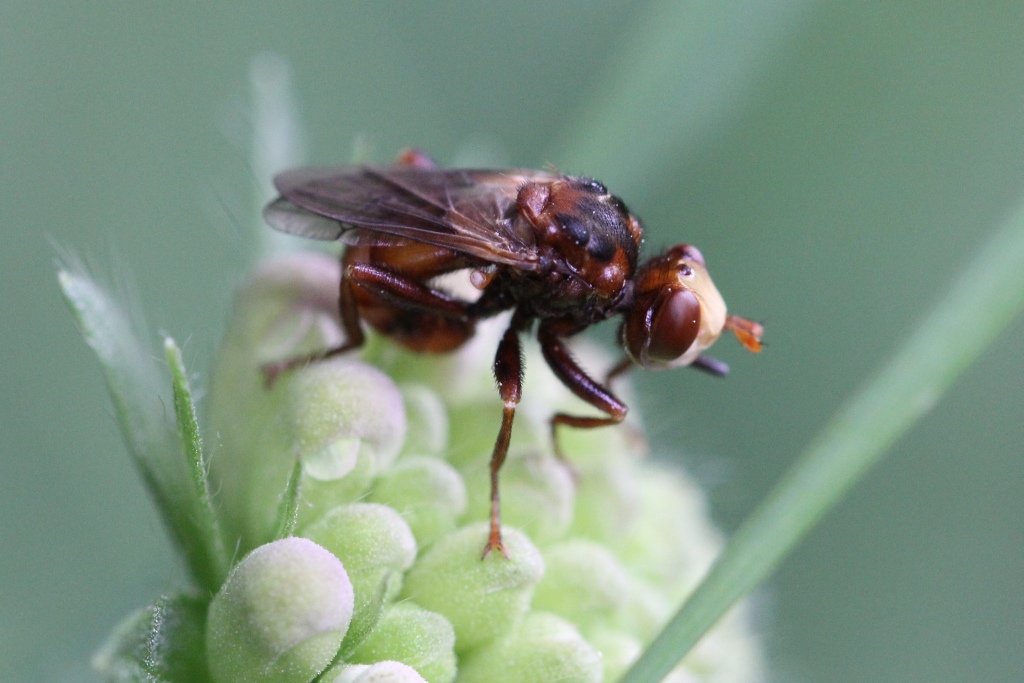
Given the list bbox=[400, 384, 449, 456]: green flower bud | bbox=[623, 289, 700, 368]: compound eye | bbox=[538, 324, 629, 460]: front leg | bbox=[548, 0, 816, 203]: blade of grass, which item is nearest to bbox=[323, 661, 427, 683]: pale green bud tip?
bbox=[400, 384, 449, 456]: green flower bud

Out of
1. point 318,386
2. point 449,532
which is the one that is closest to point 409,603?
point 449,532

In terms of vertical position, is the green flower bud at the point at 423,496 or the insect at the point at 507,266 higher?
the insect at the point at 507,266

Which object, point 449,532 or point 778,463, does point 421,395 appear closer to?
point 449,532

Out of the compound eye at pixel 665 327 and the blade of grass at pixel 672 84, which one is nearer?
the compound eye at pixel 665 327

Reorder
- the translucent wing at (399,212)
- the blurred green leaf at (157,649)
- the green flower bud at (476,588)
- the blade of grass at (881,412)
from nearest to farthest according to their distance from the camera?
1. the blade of grass at (881,412)
2. the blurred green leaf at (157,649)
3. the green flower bud at (476,588)
4. the translucent wing at (399,212)

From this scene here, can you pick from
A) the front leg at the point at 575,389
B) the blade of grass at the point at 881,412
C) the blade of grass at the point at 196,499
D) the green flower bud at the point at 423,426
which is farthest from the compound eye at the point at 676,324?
the blade of grass at the point at 196,499

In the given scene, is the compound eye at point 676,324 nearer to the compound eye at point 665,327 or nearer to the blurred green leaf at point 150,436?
the compound eye at point 665,327
